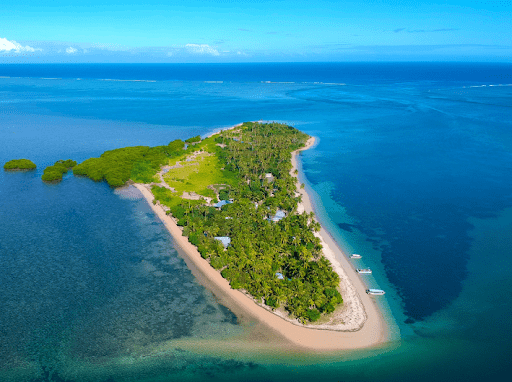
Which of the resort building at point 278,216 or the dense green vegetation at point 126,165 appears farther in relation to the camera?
the dense green vegetation at point 126,165

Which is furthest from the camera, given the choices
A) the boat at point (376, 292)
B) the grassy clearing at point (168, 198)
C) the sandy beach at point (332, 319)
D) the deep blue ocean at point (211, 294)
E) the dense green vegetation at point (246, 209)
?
the grassy clearing at point (168, 198)

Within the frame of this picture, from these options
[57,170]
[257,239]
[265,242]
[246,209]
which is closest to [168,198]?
[246,209]

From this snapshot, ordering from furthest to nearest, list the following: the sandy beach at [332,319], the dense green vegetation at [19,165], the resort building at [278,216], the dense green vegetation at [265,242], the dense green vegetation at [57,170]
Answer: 1. the dense green vegetation at [19,165]
2. the dense green vegetation at [57,170]
3. the resort building at [278,216]
4. the dense green vegetation at [265,242]
5. the sandy beach at [332,319]

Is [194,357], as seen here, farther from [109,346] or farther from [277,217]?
[277,217]

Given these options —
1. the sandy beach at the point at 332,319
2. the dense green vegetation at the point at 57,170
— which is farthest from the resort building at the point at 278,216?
the dense green vegetation at the point at 57,170

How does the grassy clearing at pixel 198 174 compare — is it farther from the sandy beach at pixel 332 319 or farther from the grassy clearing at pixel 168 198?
the sandy beach at pixel 332 319

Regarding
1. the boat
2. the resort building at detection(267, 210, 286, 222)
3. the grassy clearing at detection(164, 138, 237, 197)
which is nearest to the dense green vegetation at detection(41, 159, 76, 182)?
the grassy clearing at detection(164, 138, 237, 197)

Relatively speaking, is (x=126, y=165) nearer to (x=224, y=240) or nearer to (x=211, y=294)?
(x=224, y=240)

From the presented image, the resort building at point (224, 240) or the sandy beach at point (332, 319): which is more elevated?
the resort building at point (224, 240)
